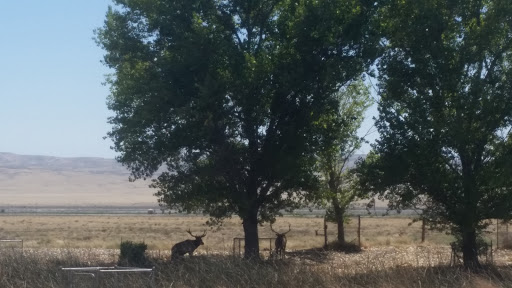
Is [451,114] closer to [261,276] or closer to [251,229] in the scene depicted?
[251,229]

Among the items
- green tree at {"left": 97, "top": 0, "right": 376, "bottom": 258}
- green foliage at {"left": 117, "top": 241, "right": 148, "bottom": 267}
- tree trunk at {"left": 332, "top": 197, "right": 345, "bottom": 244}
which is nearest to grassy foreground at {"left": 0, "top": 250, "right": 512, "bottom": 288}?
green foliage at {"left": 117, "top": 241, "right": 148, "bottom": 267}

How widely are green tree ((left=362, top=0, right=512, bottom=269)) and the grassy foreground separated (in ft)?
12.9

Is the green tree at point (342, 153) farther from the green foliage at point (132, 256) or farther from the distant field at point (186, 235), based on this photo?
the green foliage at point (132, 256)

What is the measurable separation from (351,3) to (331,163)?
366 inches

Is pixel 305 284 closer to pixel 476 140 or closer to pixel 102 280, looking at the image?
pixel 102 280

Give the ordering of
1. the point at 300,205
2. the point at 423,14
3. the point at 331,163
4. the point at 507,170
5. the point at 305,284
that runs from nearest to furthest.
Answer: the point at 305,284, the point at 507,170, the point at 423,14, the point at 300,205, the point at 331,163

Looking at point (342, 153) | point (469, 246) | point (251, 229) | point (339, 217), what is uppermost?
point (342, 153)

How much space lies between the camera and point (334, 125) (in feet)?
83.8

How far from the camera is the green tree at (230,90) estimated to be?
22938mm

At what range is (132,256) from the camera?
22234mm

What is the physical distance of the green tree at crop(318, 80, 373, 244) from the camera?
26653mm

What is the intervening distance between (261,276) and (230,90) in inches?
308

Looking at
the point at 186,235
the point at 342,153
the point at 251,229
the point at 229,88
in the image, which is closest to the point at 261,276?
the point at 229,88

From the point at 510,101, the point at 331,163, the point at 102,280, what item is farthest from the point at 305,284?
the point at 331,163
